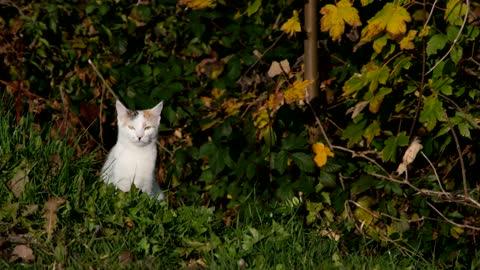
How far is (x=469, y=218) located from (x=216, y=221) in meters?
1.68

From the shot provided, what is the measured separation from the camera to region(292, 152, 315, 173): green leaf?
5.72 m

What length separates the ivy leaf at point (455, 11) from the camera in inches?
208

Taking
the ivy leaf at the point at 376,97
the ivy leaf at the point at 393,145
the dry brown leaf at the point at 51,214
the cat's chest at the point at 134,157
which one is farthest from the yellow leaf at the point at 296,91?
the dry brown leaf at the point at 51,214

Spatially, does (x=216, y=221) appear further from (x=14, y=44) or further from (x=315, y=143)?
(x=14, y=44)

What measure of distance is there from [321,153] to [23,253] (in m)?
2.03

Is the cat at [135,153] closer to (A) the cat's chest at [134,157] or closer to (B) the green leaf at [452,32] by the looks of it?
(A) the cat's chest at [134,157]

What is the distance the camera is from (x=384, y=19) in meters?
5.09

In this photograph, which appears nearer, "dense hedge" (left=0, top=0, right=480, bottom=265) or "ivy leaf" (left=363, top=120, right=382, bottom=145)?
"dense hedge" (left=0, top=0, right=480, bottom=265)

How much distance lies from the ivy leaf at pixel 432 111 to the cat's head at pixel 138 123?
1.87m

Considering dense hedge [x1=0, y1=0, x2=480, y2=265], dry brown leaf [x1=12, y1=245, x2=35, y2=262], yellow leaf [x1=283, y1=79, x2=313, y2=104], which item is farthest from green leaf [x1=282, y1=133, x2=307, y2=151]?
dry brown leaf [x1=12, y1=245, x2=35, y2=262]

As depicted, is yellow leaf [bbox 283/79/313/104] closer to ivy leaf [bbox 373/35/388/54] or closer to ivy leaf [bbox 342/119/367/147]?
ivy leaf [bbox 342/119/367/147]

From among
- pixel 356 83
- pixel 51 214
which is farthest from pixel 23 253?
pixel 356 83

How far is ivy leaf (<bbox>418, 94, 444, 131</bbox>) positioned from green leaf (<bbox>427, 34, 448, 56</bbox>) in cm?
29

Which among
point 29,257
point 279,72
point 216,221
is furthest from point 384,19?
point 29,257
